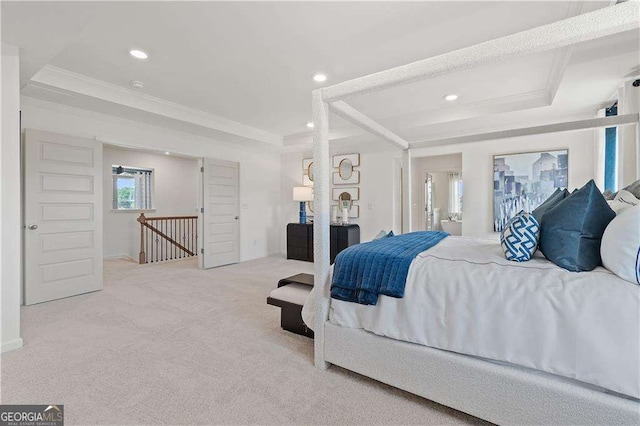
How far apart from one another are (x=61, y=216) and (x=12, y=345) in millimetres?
1788

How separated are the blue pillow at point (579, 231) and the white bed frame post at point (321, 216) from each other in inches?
47.8

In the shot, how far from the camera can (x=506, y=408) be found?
1337mm

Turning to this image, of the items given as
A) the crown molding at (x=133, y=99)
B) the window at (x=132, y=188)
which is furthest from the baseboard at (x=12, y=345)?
the window at (x=132, y=188)

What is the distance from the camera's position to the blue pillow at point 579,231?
1.38 meters

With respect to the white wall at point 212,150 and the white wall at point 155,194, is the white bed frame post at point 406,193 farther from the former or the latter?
the white wall at point 155,194

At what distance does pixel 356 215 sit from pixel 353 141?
4.64 ft

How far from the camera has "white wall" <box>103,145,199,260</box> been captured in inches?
251

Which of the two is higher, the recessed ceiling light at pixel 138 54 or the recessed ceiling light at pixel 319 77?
the recessed ceiling light at pixel 138 54

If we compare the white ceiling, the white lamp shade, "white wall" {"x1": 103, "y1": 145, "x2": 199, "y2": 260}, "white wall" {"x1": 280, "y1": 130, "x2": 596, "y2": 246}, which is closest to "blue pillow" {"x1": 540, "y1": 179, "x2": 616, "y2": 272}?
the white ceiling

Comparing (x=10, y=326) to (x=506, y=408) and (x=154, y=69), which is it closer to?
(x=154, y=69)

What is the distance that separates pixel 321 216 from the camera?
190cm

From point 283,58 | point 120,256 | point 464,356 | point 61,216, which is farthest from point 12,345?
point 120,256

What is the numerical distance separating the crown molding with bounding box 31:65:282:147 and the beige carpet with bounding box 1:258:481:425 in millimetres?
2363

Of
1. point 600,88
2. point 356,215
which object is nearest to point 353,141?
point 356,215
